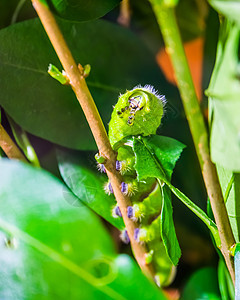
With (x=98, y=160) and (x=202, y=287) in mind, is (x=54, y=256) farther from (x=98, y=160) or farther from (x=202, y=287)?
(x=202, y=287)

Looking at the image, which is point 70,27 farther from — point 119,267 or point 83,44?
point 119,267

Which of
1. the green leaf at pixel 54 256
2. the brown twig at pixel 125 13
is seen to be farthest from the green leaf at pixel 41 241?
the brown twig at pixel 125 13

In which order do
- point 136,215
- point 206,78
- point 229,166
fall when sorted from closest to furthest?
1. point 229,166
2. point 136,215
3. point 206,78

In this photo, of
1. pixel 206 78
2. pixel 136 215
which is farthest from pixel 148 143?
pixel 206 78

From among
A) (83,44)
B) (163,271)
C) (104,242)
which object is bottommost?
(163,271)

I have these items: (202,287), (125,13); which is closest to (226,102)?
(202,287)

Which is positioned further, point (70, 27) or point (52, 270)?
point (70, 27)

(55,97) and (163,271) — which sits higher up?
(55,97)

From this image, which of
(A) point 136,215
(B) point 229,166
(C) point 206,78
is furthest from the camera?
(C) point 206,78
